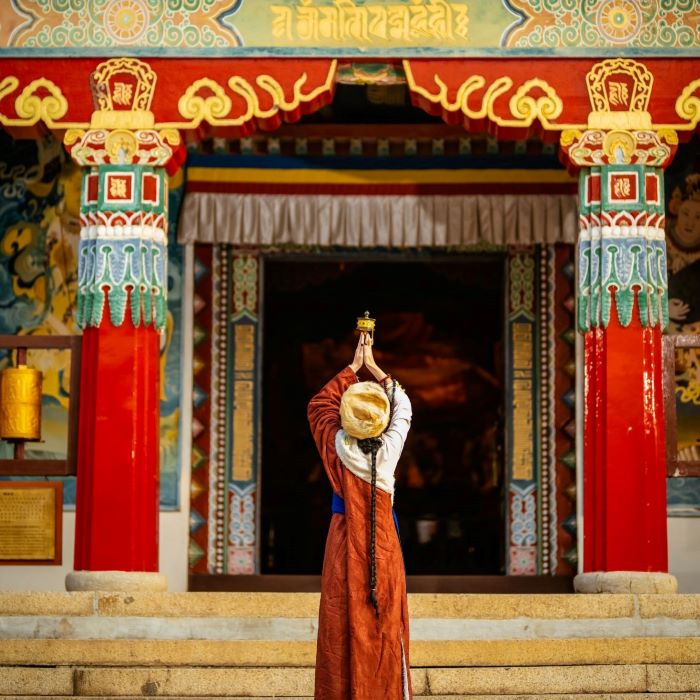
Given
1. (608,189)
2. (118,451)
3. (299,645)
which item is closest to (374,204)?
(608,189)

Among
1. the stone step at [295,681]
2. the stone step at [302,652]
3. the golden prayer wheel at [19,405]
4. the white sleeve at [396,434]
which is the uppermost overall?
the golden prayer wheel at [19,405]

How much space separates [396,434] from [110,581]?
2448mm

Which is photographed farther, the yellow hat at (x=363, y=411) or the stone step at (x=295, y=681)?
the stone step at (x=295, y=681)

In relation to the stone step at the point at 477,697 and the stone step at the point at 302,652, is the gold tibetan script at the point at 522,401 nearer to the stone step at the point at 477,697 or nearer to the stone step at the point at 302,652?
the stone step at the point at 302,652

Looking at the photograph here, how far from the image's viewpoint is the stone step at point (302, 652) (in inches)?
274

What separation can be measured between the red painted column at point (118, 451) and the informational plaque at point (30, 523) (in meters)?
0.72

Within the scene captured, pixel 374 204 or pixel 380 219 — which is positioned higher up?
pixel 374 204

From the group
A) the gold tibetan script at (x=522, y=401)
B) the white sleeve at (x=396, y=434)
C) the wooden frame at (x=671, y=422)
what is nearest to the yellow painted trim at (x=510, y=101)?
the wooden frame at (x=671, y=422)

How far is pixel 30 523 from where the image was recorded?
354 inches

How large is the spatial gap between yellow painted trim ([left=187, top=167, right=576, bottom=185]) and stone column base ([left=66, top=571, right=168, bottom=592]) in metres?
3.17

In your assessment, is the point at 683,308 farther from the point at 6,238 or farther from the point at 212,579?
the point at 6,238

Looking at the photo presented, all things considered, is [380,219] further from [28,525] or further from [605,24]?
[28,525]

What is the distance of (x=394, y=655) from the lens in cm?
588

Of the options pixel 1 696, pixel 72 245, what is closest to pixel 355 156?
pixel 72 245
